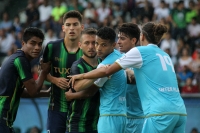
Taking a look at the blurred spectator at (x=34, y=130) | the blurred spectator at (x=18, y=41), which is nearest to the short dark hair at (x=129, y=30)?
the blurred spectator at (x=34, y=130)

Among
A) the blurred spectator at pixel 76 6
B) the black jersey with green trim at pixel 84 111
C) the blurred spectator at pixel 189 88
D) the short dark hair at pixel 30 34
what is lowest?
the blurred spectator at pixel 189 88

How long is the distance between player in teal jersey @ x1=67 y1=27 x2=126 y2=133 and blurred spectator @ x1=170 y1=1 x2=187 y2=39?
1105 centimetres

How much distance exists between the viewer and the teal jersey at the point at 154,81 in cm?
714

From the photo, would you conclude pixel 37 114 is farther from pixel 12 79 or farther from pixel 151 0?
pixel 151 0

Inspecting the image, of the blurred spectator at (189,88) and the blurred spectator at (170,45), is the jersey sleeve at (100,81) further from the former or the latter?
the blurred spectator at (170,45)

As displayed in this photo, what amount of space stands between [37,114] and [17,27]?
29.5 feet

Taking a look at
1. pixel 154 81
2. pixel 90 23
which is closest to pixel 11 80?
pixel 154 81

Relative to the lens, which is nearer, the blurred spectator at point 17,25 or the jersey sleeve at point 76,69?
the jersey sleeve at point 76,69

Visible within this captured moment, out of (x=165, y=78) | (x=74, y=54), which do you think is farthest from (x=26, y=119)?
(x=165, y=78)

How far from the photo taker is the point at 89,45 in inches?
319

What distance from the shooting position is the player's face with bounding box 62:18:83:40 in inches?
355

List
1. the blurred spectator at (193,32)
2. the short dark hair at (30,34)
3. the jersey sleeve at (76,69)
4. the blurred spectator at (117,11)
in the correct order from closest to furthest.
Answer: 1. the jersey sleeve at (76,69)
2. the short dark hair at (30,34)
3. the blurred spectator at (193,32)
4. the blurred spectator at (117,11)

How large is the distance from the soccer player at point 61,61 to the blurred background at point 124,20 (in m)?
6.56

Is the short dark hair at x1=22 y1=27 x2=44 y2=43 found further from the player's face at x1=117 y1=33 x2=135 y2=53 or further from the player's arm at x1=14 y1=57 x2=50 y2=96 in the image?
the player's face at x1=117 y1=33 x2=135 y2=53
